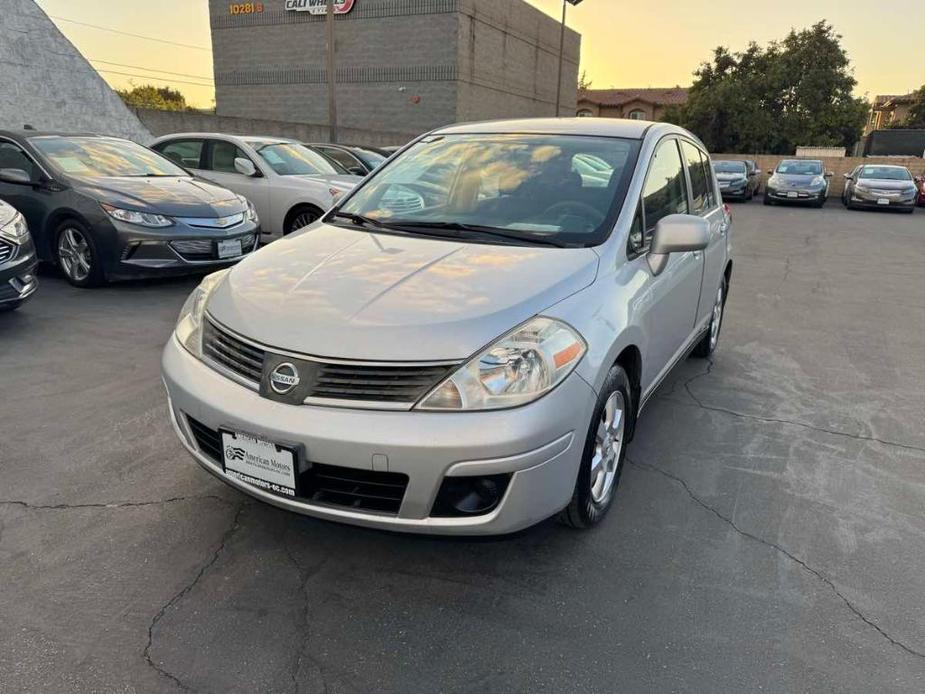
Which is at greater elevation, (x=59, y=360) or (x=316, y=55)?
(x=316, y=55)

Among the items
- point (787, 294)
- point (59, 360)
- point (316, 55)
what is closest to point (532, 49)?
point (316, 55)

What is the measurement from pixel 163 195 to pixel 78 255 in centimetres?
104

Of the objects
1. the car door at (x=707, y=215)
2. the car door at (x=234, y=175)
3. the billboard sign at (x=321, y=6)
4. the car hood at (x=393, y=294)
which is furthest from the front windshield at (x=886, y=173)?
the billboard sign at (x=321, y=6)

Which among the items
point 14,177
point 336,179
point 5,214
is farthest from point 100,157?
point 336,179

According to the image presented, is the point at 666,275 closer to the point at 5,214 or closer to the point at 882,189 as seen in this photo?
the point at 5,214

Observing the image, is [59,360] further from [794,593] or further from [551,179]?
[794,593]

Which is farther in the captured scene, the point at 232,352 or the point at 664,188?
the point at 664,188

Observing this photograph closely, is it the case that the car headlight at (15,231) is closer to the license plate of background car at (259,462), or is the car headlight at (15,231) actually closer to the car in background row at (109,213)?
the car in background row at (109,213)

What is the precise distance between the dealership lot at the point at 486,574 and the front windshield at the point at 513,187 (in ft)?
4.39

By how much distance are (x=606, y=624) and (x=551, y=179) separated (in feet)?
6.87

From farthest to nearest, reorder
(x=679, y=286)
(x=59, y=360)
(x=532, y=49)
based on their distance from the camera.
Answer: (x=532, y=49)
(x=59, y=360)
(x=679, y=286)

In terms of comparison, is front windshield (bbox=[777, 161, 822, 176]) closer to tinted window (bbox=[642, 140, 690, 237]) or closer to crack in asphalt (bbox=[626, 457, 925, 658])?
tinted window (bbox=[642, 140, 690, 237])

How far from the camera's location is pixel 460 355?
7.22 feet

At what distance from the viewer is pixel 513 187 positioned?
3.37 metres
